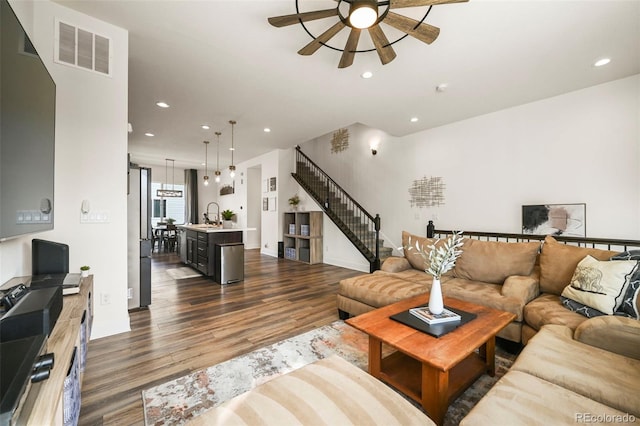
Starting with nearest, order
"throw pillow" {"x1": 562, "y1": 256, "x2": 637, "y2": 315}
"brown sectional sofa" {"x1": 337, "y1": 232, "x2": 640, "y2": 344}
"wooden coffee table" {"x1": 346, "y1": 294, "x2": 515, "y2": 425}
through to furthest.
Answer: "wooden coffee table" {"x1": 346, "y1": 294, "x2": 515, "y2": 425}
"throw pillow" {"x1": 562, "y1": 256, "x2": 637, "y2": 315}
"brown sectional sofa" {"x1": 337, "y1": 232, "x2": 640, "y2": 344}

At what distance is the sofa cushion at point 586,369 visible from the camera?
120 centimetres

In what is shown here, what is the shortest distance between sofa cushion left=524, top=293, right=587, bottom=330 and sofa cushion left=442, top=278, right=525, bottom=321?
0.28ft

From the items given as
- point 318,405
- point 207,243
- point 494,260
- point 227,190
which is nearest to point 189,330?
point 318,405

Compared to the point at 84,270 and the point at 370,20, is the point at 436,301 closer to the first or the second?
the point at 370,20

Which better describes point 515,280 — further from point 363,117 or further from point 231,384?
point 363,117

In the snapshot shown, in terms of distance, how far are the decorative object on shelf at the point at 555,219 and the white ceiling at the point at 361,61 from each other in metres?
1.60

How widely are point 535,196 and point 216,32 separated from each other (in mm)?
4689

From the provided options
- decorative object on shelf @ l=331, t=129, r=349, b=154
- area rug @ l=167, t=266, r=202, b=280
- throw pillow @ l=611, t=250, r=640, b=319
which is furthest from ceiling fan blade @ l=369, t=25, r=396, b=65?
area rug @ l=167, t=266, r=202, b=280

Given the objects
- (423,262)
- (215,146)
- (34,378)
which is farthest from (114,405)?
(215,146)

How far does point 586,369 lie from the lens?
138cm

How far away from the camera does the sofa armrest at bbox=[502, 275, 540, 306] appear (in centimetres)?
246

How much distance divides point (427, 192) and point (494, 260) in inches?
90.6

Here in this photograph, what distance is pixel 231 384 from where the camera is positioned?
193 cm

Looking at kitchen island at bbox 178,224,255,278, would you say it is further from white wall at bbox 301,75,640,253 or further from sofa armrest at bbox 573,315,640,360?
sofa armrest at bbox 573,315,640,360
